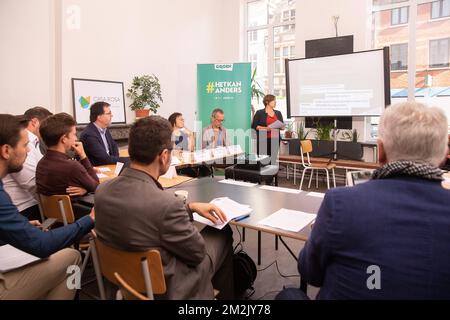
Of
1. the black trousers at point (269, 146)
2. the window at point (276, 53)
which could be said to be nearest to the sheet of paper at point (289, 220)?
the black trousers at point (269, 146)

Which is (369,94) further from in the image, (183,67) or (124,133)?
(124,133)

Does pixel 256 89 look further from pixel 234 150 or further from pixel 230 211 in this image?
pixel 230 211

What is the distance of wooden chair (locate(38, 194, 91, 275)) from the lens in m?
2.20

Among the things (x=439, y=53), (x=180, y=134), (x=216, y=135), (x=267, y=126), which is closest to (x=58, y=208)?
(x=180, y=134)

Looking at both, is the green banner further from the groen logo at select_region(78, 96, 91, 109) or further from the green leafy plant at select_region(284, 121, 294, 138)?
the groen logo at select_region(78, 96, 91, 109)

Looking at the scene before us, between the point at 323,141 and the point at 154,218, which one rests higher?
the point at 323,141

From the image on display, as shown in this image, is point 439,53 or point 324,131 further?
point 324,131

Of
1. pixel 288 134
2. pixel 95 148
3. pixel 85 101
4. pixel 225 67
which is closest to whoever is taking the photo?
pixel 95 148

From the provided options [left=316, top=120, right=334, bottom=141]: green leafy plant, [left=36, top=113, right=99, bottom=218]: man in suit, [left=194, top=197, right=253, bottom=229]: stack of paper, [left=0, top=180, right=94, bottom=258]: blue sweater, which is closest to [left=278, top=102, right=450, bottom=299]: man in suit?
[left=194, top=197, right=253, bottom=229]: stack of paper

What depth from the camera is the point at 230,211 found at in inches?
78.8

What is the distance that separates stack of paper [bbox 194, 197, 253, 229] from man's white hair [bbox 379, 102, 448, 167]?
0.97 meters

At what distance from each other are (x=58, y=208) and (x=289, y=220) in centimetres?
152

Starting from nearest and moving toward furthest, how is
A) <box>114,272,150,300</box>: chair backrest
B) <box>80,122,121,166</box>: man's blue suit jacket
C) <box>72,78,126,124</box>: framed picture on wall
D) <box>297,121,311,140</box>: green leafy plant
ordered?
<box>114,272,150,300</box>: chair backrest
<box>80,122,121,166</box>: man's blue suit jacket
<box>72,78,126,124</box>: framed picture on wall
<box>297,121,311,140</box>: green leafy plant

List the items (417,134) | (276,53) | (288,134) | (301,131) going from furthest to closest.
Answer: (276,53) → (288,134) → (301,131) → (417,134)
